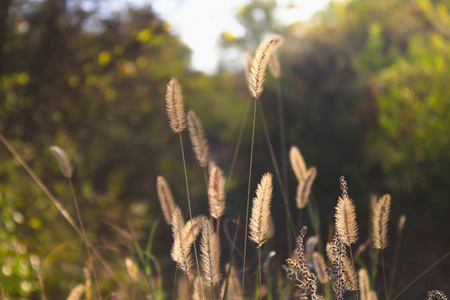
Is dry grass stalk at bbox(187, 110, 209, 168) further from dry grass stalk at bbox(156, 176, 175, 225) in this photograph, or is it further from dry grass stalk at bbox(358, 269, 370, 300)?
dry grass stalk at bbox(358, 269, 370, 300)

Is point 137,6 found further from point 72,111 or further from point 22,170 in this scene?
point 22,170

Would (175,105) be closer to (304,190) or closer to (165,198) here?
(165,198)

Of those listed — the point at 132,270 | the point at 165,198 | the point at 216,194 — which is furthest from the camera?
the point at 132,270

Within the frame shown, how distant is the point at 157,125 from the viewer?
6.29m

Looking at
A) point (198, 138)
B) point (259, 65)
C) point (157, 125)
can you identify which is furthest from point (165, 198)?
point (157, 125)

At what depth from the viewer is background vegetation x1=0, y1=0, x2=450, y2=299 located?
390cm

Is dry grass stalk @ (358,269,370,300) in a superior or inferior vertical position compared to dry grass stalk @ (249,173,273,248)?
inferior

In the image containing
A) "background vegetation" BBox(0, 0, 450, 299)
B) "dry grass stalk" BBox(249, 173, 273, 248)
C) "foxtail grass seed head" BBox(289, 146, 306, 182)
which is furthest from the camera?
"background vegetation" BBox(0, 0, 450, 299)

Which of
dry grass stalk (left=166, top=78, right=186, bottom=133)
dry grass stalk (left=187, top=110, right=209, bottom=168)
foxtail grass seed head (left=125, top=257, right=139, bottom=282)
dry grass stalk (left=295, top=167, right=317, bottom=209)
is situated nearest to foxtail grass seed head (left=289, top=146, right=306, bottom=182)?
dry grass stalk (left=295, top=167, right=317, bottom=209)

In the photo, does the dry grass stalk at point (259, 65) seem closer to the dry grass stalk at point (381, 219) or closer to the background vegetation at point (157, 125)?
the dry grass stalk at point (381, 219)

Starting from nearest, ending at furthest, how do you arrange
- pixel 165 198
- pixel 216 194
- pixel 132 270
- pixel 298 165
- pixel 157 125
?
1. pixel 216 194
2. pixel 165 198
3. pixel 298 165
4. pixel 132 270
5. pixel 157 125

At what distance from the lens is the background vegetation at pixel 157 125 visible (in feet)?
12.8

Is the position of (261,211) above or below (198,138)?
below

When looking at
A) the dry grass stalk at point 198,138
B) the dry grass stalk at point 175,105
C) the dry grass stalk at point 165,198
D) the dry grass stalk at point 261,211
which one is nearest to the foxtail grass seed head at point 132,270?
the dry grass stalk at point 165,198
